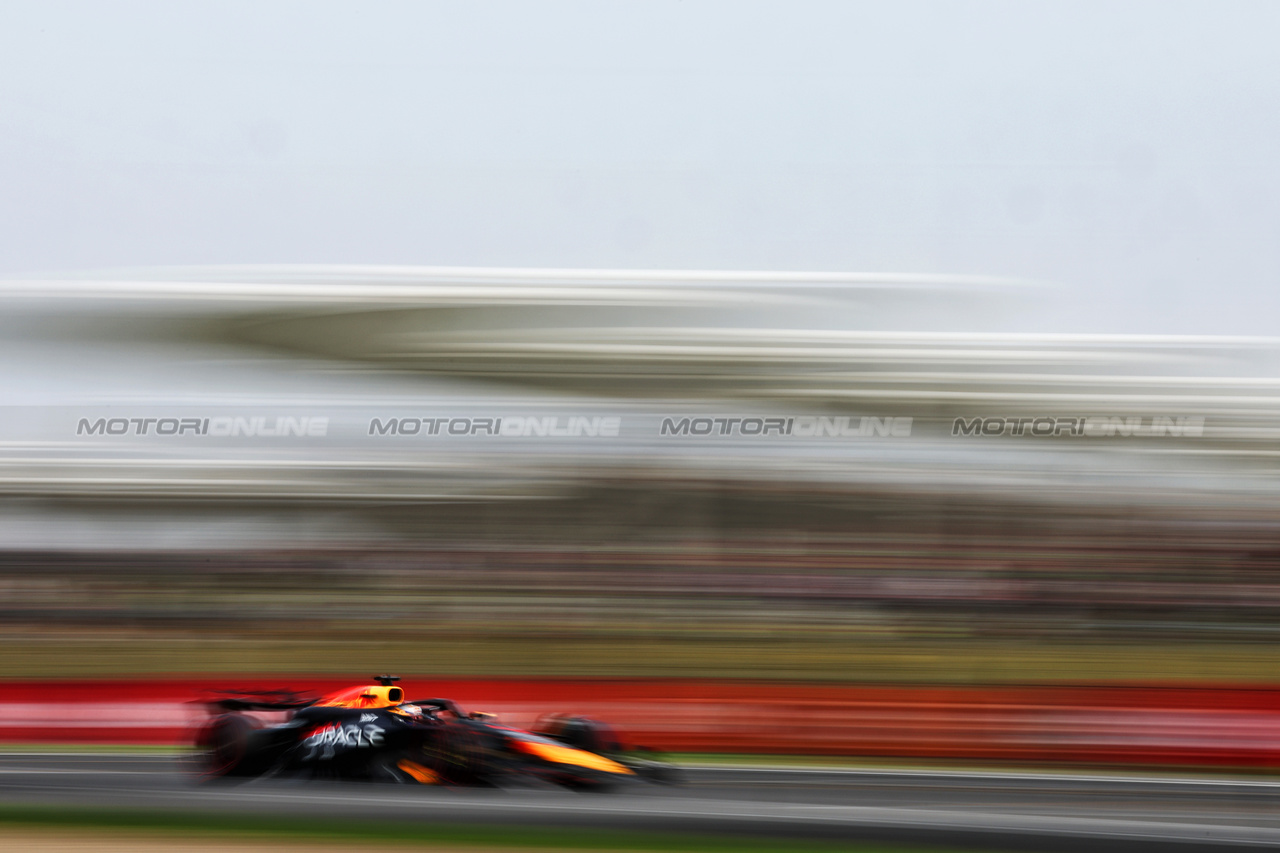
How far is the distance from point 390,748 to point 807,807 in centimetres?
140

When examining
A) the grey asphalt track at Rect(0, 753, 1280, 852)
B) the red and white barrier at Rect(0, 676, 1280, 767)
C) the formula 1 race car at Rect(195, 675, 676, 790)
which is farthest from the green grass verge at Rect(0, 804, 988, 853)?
the red and white barrier at Rect(0, 676, 1280, 767)

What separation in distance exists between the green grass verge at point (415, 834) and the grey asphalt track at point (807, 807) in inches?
1.3

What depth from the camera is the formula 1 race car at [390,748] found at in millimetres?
3393

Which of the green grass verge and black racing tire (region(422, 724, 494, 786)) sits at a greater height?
black racing tire (region(422, 724, 494, 786))

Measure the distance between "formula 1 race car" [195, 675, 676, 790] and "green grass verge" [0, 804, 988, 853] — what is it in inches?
14.7

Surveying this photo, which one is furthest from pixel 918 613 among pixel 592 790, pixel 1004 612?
pixel 592 790

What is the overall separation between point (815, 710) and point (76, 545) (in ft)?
16.4

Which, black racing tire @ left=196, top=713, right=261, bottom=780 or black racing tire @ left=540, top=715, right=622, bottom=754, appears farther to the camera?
black racing tire @ left=540, top=715, right=622, bottom=754

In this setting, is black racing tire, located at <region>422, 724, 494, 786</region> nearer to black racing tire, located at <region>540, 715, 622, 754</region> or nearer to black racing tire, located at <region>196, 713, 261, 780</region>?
black racing tire, located at <region>540, 715, 622, 754</region>

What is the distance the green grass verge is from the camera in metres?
2.90

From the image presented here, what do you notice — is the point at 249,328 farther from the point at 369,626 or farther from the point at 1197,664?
the point at 1197,664

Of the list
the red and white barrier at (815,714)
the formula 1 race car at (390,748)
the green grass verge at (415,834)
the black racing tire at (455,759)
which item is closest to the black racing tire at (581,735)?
the formula 1 race car at (390,748)

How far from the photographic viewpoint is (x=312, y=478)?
6852mm

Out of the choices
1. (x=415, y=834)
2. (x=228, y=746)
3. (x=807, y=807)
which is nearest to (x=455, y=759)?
(x=415, y=834)
